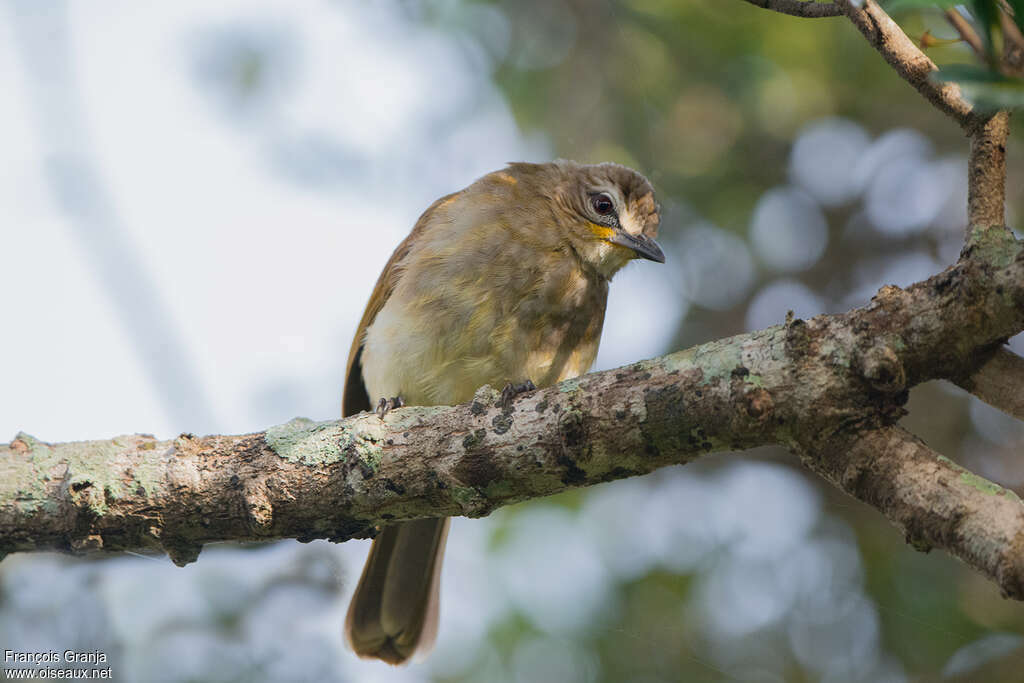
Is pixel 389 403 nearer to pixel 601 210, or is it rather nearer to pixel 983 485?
pixel 601 210

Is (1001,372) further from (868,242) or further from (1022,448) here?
(868,242)

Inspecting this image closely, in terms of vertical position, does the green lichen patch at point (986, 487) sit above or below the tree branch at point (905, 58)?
below

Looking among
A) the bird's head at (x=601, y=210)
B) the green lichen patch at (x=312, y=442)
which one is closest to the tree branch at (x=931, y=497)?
the green lichen patch at (x=312, y=442)

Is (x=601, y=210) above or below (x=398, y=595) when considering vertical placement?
above

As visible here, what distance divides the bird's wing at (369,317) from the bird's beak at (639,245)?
0.92 metres

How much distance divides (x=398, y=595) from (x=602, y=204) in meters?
2.25

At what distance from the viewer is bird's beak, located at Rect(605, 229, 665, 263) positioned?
4.89m

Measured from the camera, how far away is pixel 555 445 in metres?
2.86

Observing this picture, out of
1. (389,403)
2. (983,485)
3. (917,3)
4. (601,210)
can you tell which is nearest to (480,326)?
(389,403)

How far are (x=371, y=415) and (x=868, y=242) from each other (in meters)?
4.05

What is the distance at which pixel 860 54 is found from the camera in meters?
6.03

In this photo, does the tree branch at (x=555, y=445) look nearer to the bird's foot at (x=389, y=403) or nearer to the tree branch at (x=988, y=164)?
the tree branch at (x=988, y=164)

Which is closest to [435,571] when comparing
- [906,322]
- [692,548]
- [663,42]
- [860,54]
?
[692,548]

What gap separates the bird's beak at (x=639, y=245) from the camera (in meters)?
4.89
